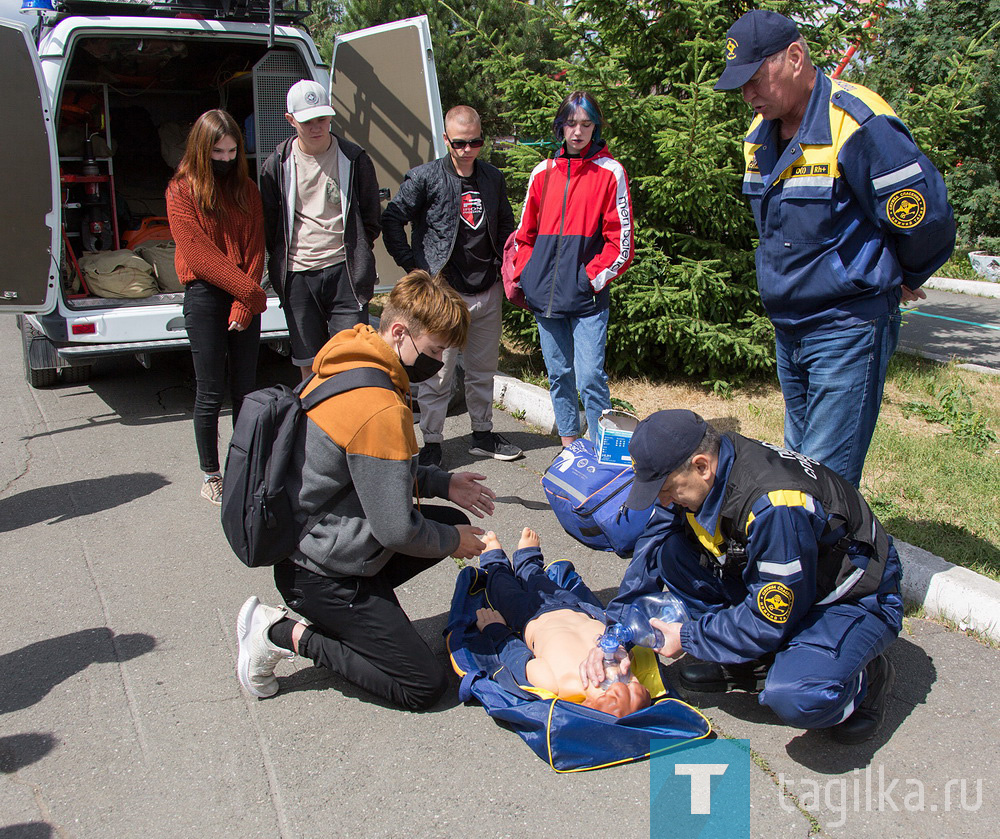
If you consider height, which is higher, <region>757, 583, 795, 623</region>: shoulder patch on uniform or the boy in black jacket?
the boy in black jacket

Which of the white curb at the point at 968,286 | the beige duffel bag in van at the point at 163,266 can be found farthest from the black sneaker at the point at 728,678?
the white curb at the point at 968,286

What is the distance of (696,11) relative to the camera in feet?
18.9

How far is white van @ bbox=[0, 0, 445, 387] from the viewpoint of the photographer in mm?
5160

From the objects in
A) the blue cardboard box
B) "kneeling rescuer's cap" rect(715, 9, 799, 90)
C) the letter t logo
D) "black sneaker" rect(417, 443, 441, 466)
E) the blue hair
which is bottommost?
the letter t logo

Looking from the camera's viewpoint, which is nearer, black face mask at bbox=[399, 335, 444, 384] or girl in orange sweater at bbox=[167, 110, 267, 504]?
black face mask at bbox=[399, 335, 444, 384]

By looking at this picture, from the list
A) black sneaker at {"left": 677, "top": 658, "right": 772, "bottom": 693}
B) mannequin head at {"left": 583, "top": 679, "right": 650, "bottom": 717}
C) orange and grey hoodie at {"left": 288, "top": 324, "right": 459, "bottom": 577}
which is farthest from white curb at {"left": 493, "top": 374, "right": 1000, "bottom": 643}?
orange and grey hoodie at {"left": 288, "top": 324, "right": 459, "bottom": 577}

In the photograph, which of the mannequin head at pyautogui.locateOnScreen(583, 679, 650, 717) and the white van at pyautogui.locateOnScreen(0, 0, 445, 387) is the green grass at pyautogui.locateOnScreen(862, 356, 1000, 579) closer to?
the mannequin head at pyautogui.locateOnScreen(583, 679, 650, 717)

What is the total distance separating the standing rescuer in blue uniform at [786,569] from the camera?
263cm

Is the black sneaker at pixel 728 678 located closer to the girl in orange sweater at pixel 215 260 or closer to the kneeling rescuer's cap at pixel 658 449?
the kneeling rescuer's cap at pixel 658 449

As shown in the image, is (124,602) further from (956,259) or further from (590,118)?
(956,259)

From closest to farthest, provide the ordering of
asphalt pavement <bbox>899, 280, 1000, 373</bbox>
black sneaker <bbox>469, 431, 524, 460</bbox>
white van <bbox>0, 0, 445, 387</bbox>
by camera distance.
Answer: white van <bbox>0, 0, 445, 387</bbox>, black sneaker <bbox>469, 431, 524, 460</bbox>, asphalt pavement <bbox>899, 280, 1000, 373</bbox>

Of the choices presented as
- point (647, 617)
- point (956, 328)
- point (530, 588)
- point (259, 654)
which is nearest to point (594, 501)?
point (530, 588)

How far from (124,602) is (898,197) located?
341 centimetres

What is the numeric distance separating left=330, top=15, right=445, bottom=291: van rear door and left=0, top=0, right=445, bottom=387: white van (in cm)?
1
